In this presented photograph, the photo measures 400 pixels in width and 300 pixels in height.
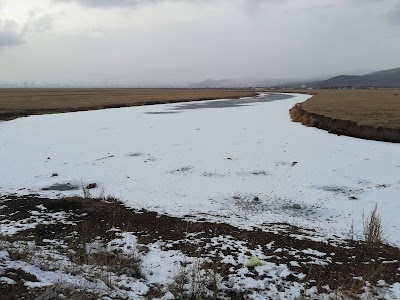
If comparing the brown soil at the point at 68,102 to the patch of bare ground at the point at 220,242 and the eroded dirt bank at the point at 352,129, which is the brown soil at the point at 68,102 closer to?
the eroded dirt bank at the point at 352,129

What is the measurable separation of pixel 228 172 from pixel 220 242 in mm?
8269

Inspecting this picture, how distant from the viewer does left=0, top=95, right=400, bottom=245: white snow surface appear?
40.6 feet

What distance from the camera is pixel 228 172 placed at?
17.2 m

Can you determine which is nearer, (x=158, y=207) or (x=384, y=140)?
(x=158, y=207)

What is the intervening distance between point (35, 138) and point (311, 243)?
23.1 m

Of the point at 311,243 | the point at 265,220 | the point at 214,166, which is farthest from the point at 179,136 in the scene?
the point at 311,243

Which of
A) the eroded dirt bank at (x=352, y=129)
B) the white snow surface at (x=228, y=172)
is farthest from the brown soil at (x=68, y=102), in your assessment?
the eroded dirt bank at (x=352, y=129)

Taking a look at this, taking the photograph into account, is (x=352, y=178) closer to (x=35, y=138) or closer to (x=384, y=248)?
(x=384, y=248)

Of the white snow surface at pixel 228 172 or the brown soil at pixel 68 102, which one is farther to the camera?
A: the brown soil at pixel 68 102

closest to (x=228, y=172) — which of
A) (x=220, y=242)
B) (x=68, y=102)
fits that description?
(x=220, y=242)

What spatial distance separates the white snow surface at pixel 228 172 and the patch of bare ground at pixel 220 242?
101cm

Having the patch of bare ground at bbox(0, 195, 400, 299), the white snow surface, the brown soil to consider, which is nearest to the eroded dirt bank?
the white snow surface

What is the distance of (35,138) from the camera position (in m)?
26.4

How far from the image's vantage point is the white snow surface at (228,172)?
487 inches
